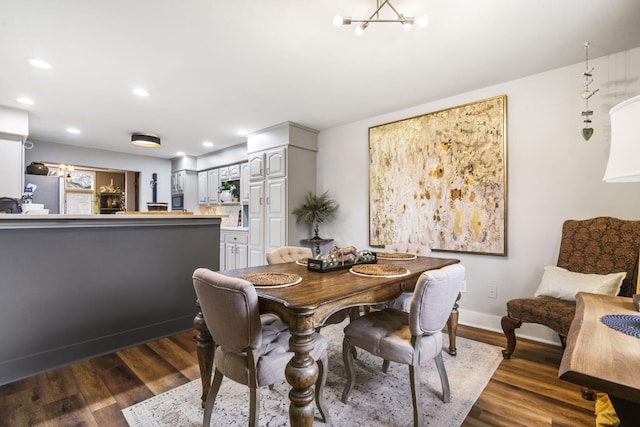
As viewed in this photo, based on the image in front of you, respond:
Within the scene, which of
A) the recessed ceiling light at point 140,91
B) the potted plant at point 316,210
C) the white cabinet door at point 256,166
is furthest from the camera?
the white cabinet door at point 256,166

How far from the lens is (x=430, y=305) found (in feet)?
5.09

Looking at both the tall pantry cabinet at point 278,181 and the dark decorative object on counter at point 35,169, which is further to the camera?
the dark decorative object on counter at point 35,169

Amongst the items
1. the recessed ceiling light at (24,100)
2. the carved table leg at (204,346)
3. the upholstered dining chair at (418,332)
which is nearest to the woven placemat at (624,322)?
the upholstered dining chair at (418,332)

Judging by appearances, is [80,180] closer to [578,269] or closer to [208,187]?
[208,187]

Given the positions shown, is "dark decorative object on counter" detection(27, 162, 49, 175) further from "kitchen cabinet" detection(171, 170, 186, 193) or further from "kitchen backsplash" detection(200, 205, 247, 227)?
"kitchen backsplash" detection(200, 205, 247, 227)

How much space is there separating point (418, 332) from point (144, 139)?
16.3 ft

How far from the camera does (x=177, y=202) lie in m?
6.80

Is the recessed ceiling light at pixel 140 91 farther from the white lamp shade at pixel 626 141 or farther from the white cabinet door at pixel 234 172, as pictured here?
the white lamp shade at pixel 626 141

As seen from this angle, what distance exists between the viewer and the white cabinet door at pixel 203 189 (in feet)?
21.0

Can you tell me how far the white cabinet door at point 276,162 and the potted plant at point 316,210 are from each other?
0.55m

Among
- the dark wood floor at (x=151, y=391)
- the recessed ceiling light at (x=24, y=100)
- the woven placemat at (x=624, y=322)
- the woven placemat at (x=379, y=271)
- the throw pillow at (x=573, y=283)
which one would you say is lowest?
the dark wood floor at (x=151, y=391)

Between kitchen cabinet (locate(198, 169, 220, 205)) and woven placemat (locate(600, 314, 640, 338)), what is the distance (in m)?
6.01

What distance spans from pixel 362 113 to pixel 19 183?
14.5 ft

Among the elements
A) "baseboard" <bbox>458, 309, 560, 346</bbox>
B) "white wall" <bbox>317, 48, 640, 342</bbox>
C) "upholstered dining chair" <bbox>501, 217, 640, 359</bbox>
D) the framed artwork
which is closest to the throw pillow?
"upholstered dining chair" <bbox>501, 217, 640, 359</bbox>
